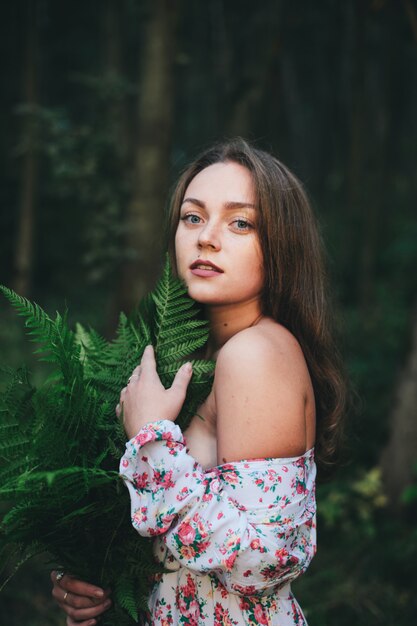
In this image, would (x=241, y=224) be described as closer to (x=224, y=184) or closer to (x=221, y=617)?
(x=224, y=184)

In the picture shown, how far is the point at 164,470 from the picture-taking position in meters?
1.53

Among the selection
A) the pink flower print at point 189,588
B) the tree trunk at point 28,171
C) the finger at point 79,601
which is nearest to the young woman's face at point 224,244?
the pink flower print at point 189,588

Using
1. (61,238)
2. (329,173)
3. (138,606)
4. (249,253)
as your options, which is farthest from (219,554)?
(329,173)

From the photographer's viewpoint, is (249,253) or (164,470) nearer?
(164,470)

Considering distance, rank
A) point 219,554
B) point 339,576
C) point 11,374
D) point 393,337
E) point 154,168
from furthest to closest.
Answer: point 393,337 < point 154,168 < point 339,576 < point 11,374 < point 219,554

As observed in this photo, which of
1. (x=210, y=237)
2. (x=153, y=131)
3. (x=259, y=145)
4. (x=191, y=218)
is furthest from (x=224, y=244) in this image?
(x=153, y=131)

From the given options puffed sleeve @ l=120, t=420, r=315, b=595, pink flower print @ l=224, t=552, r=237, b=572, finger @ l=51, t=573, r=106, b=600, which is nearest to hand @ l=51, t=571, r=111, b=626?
finger @ l=51, t=573, r=106, b=600

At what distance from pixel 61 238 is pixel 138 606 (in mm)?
11632

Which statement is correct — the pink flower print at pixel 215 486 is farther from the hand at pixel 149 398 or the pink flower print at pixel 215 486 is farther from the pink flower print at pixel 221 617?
the pink flower print at pixel 221 617

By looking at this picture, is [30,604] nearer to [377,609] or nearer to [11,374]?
[377,609]

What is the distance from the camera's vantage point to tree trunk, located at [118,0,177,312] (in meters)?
4.81

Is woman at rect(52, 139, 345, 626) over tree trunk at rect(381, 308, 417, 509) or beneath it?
over

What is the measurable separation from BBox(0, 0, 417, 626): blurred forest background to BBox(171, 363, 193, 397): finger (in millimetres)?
814

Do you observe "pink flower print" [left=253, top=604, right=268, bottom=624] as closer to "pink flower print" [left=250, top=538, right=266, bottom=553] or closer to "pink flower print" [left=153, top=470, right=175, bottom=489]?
"pink flower print" [left=250, top=538, right=266, bottom=553]
